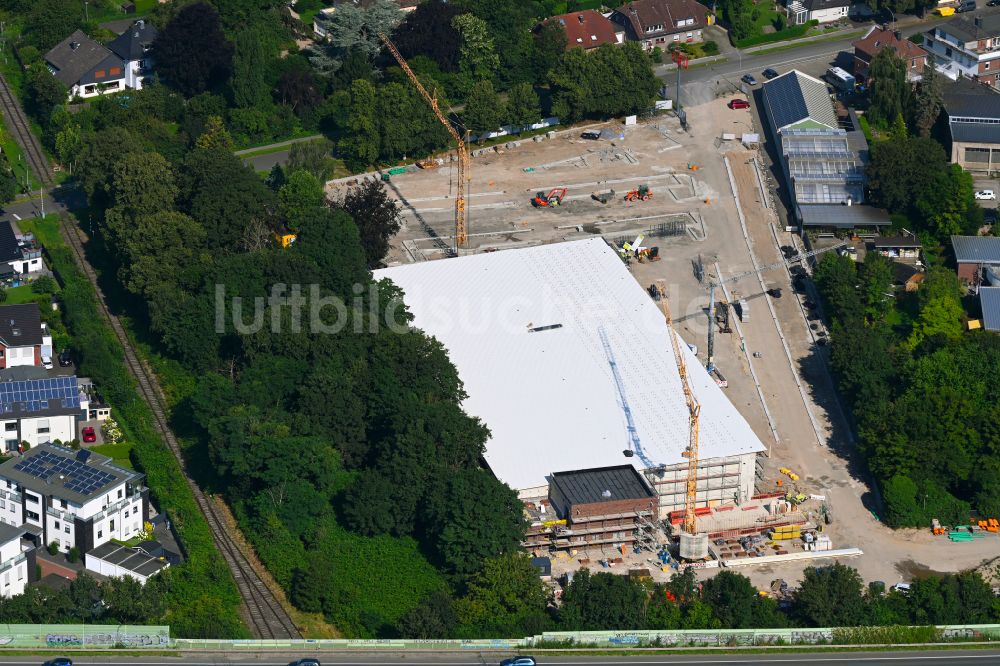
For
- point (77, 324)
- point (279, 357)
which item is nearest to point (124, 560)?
point (279, 357)

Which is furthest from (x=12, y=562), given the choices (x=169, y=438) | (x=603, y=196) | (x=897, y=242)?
(x=897, y=242)

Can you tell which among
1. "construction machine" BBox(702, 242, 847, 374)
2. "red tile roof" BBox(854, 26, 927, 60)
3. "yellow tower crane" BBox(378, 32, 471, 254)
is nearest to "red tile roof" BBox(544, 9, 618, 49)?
"yellow tower crane" BBox(378, 32, 471, 254)

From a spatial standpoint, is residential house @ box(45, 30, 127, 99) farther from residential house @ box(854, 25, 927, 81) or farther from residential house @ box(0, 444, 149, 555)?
residential house @ box(854, 25, 927, 81)

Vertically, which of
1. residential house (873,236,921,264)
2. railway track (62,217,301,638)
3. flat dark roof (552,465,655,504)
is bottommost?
railway track (62,217,301,638)

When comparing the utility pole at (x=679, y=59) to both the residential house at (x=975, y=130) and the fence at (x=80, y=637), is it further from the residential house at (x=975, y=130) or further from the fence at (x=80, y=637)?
the fence at (x=80, y=637)

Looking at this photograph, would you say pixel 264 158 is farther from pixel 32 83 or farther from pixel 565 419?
pixel 565 419

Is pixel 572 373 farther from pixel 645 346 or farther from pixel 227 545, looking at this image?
pixel 227 545
